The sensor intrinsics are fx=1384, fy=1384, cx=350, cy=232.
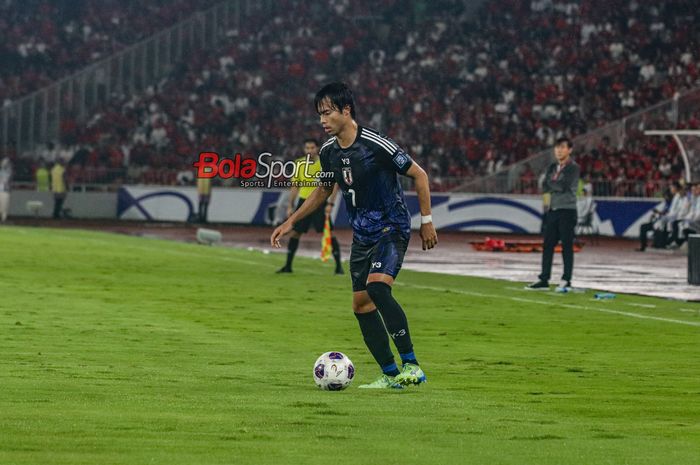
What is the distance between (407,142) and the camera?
2041 inches

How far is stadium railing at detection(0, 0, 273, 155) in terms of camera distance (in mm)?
58375

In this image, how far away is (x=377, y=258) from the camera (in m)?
10.4

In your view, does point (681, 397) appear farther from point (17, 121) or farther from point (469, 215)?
point (17, 121)

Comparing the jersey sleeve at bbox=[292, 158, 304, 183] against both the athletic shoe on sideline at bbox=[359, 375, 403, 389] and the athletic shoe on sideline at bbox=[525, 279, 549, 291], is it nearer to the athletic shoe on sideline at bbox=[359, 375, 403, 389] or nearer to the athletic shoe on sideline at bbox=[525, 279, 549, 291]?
the athletic shoe on sideline at bbox=[525, 279, 549, 291]

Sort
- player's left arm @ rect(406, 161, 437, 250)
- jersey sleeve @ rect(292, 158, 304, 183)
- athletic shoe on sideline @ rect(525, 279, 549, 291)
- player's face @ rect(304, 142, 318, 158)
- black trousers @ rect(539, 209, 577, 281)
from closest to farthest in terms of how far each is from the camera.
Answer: player's left arm @ rect(406, 161, 437, 250) < black trousers @ rect(539, 209, 577, 281) < athletic shoe on sideline @ rect(525, 279, 549, 291) < player's face @ rect(304, 142, 318, 158) < jersey sleeve @ rect(292, 158, 304, 183)

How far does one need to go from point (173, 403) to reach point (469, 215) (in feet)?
122

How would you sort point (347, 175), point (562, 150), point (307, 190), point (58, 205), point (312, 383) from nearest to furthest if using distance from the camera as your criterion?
1. point (347, 175)
2. point (312, 383)
3. point (562, 150)
4. point (307, 190)
5. point (58, 205)

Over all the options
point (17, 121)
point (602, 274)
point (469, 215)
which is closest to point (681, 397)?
point (602, 274)

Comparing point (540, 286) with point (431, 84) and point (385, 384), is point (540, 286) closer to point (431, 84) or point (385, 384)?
point (385, 384)

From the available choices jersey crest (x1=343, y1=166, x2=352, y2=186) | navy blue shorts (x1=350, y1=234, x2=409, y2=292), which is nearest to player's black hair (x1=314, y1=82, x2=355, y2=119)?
jersey crest (x1=343, y1=166, x2=352, y2=186)

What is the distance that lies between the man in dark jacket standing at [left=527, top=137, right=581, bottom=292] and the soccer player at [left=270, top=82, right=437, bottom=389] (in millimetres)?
10693

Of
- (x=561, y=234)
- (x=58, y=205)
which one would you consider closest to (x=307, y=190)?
(x=561, y=234)

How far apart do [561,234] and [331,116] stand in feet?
38.7
